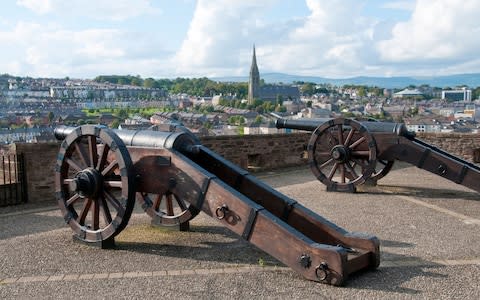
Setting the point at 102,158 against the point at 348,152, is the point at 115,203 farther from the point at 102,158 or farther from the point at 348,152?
the point at 348,152

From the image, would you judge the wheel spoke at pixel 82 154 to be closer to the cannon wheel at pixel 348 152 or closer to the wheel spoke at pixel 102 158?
the wheel spoke at pixel 102 158

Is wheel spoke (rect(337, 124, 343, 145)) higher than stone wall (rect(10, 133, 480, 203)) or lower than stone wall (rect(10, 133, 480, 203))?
higher

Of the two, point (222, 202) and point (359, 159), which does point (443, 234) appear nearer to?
point (222, 202)

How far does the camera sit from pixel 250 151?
12.0 meters

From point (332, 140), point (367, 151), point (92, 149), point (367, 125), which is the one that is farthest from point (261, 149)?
point (92, 149)

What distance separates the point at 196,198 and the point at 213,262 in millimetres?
615

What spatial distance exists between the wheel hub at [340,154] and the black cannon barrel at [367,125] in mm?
590

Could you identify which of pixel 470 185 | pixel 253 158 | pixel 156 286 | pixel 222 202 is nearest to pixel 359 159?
pixel 470 185

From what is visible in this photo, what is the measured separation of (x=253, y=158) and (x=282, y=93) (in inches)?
4928

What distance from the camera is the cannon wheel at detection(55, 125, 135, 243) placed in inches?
211

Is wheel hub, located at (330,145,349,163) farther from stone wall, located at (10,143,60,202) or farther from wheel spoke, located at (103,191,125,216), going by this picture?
wheel spoke, located at (103,191,125,216)

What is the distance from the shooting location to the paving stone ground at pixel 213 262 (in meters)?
4.34

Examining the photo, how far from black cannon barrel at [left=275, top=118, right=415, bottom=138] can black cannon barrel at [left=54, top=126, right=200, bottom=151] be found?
4676 mm

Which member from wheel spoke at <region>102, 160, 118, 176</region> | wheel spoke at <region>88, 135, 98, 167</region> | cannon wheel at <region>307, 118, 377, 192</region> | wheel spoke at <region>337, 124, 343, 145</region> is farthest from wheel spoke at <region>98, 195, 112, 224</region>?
wheel spoke at <region>337, 124, 343, 145</region>
